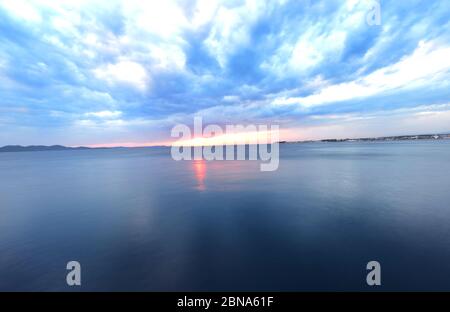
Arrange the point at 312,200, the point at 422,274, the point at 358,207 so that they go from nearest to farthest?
the point at 422,274 → the point at 358,207 → the point at 312,200

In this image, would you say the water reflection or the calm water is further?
the water reflection

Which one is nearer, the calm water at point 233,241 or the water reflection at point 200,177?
the calm water at point 233,241

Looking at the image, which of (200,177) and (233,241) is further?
(200,177)

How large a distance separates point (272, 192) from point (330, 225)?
280 inches

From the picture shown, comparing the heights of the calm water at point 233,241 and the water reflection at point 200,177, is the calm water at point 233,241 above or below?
below

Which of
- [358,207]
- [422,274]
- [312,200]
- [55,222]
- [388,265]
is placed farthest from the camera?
[312,200]

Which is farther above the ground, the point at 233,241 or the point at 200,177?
the point at 200,177

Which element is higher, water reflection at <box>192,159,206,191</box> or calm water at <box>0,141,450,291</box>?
water reflection at <box>192,159,206,191</box>
